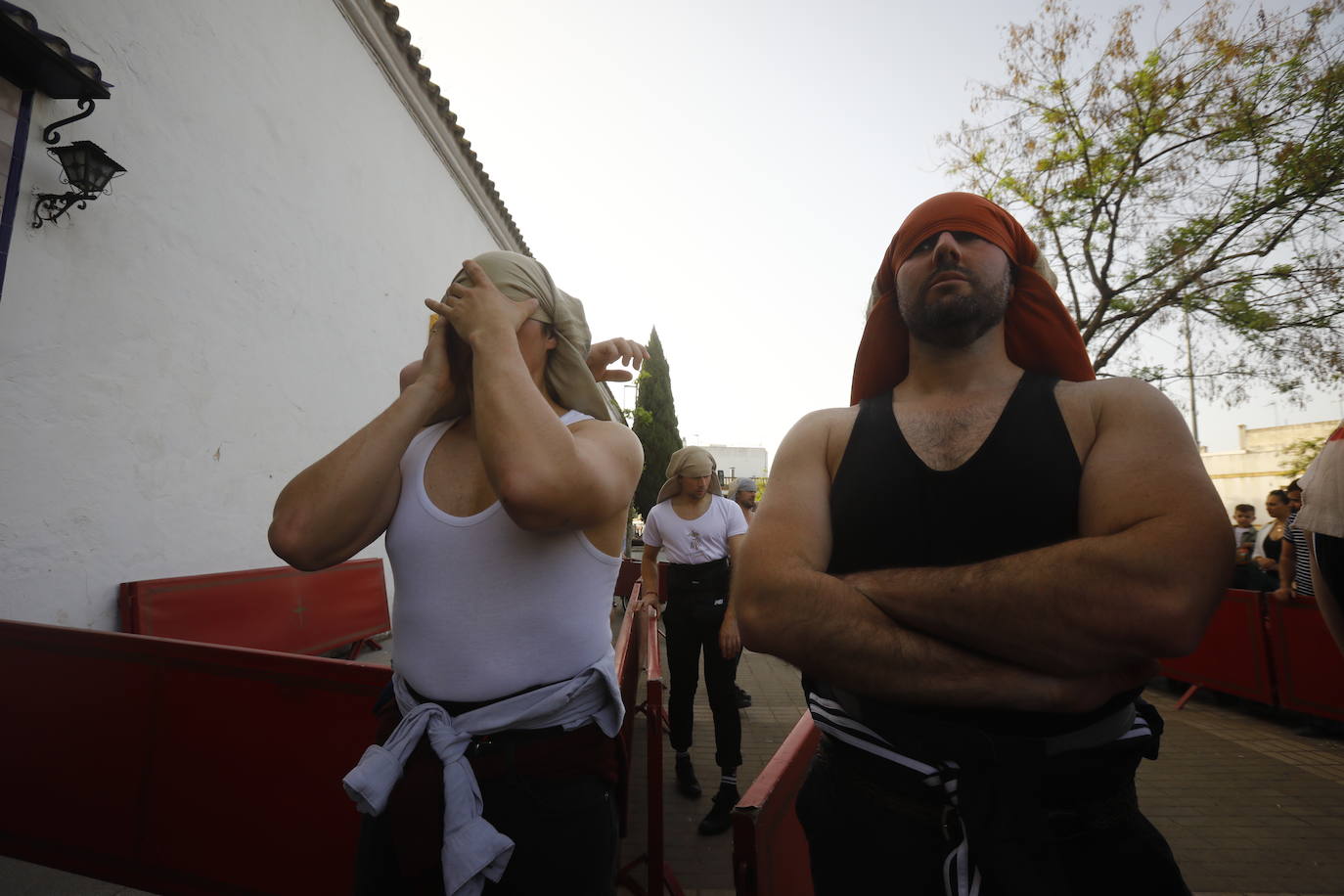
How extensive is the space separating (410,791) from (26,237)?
436 centimetres

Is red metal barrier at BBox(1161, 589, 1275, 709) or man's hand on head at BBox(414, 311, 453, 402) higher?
man's hand on head at BBox(414, 311, 453, 402)

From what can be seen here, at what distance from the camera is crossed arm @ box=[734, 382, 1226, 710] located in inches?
43.6

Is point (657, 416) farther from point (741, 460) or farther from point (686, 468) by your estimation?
point (741, 460)

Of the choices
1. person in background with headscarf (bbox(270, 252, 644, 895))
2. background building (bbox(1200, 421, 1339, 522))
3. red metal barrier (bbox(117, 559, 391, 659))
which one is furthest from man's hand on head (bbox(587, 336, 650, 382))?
background building (bbox(1200, 421, 1339, 522))

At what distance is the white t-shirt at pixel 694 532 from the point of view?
4.54 m

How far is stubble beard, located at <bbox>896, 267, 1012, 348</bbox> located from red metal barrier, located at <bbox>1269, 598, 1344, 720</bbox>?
607 centimetres

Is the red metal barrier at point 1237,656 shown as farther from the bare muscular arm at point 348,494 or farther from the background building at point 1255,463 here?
the background building at point 1255,463

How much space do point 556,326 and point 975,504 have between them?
3.51 ft

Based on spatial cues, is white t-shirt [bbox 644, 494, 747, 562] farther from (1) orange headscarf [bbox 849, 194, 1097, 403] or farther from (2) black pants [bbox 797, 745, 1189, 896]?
(2) black pants [bbox 797, 745, 1189, 896]

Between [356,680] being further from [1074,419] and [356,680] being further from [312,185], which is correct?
[312,185]

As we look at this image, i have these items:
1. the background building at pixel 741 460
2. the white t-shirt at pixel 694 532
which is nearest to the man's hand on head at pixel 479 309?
the white t-shirt at pixel 694 532

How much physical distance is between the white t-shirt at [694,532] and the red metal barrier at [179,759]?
260 centimetres

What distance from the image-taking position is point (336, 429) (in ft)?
23.2

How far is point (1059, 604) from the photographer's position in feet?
3.66
